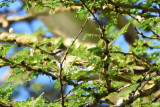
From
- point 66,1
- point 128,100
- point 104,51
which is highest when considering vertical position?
point 66,1

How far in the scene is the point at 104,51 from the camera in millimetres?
727

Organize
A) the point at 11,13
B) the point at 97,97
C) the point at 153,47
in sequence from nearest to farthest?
the point at 97,97 → the point at 153,47 → the point at 11,13

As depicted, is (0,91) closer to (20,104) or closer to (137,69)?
(20,104)

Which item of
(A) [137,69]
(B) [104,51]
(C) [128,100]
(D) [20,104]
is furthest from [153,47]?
(D) [20,104]

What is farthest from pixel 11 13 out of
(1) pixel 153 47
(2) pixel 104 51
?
(2) pixel 104 51

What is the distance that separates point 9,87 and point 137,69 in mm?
678

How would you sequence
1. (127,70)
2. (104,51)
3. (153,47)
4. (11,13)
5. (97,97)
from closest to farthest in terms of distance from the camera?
(104,51) < (97,97) < (127,70) < (153,47) < (11,13)

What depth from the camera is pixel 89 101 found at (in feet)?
2.83

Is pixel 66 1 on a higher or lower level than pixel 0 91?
higher

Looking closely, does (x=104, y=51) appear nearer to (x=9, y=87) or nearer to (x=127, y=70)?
(x=9, y=87)

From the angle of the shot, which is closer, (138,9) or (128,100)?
(128,100)

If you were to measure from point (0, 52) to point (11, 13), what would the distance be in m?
2.31

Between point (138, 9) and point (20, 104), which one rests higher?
point (138, 9)

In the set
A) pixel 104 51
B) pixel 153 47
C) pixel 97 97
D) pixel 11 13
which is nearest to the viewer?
pixel 104 51
